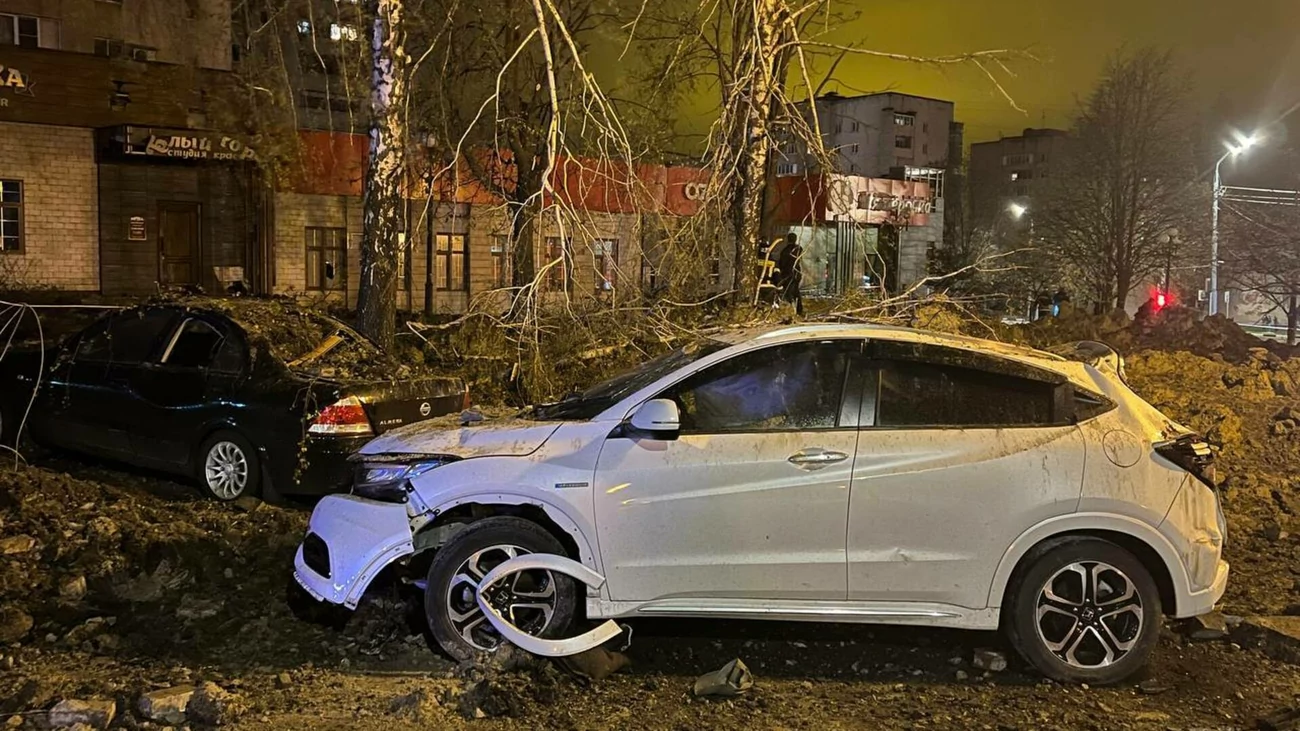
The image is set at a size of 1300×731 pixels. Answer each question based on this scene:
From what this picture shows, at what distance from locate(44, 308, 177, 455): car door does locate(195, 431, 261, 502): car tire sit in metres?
0.89

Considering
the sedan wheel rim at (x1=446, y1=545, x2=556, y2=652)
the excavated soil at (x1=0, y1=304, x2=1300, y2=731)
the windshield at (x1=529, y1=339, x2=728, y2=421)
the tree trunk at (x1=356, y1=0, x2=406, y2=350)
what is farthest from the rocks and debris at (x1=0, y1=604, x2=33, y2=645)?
the tree trunk at (x1=356, y1=0, x2=406, y2=350)

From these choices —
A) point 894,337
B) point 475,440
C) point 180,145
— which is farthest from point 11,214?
point 894,337

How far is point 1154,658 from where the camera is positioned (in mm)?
5195

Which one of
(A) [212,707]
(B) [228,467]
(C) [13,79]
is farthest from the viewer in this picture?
(C) [13,79]

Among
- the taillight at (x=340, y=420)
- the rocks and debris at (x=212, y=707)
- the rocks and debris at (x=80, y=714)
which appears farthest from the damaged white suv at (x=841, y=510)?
the taillight at (x=340, y=420)

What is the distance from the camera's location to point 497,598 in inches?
191

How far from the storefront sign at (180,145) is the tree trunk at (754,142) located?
13.5 meters

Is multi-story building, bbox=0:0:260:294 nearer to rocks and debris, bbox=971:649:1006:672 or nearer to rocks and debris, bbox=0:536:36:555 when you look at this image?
rocks and debris, bbox=0:536:36:555

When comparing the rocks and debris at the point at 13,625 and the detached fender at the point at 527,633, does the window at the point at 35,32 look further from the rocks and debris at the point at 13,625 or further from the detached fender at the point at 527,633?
the detached fender at the point at 527,633

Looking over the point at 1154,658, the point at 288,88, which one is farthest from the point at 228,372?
the point at 1154,658

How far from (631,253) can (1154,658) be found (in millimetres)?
6195

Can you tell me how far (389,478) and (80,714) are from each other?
162 centimetres

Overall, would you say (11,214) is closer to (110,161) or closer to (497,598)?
(110,161)

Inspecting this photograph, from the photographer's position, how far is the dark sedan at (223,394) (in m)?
7.43
